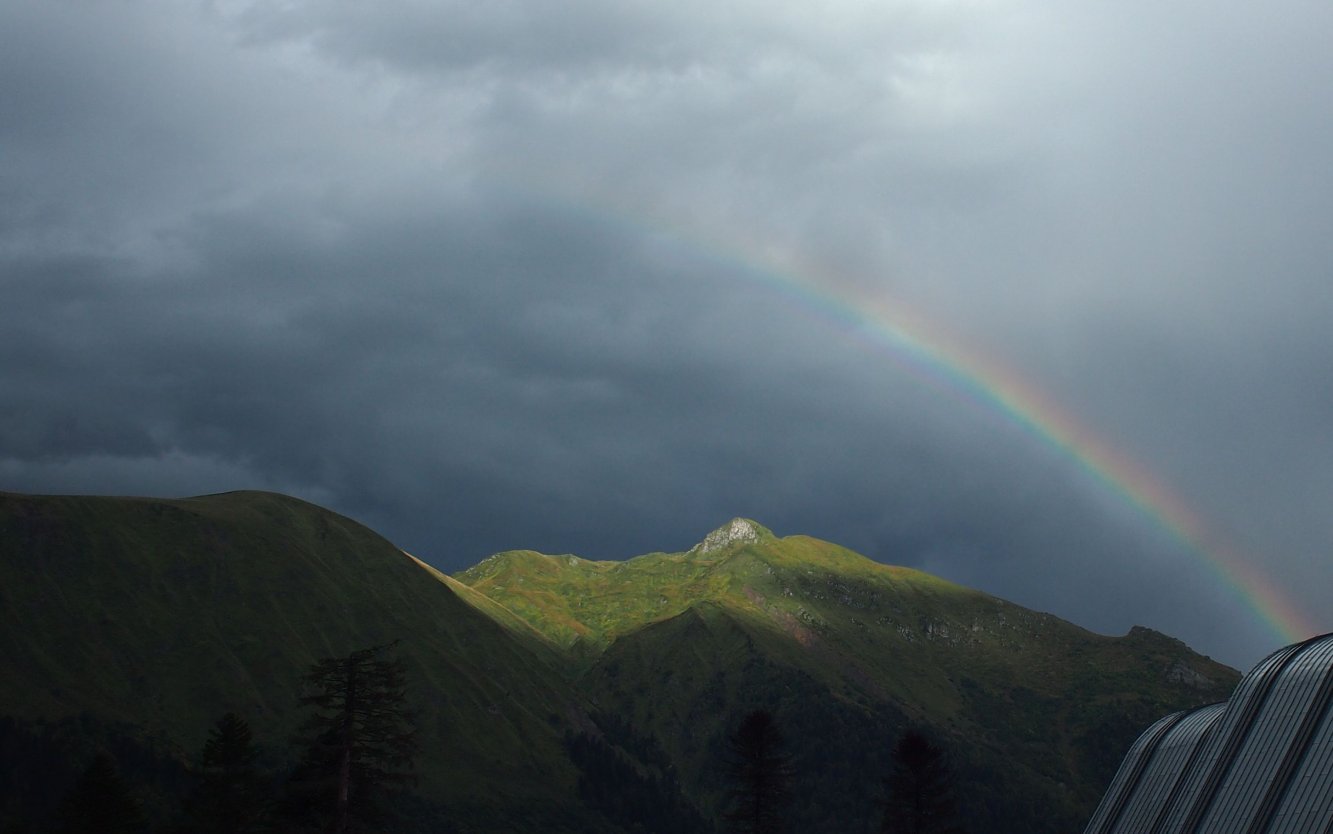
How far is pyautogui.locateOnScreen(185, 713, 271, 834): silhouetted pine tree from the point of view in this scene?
62.5m

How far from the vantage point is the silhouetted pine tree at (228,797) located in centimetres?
6250

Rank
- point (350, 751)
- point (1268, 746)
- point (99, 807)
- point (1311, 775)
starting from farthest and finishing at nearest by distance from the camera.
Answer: point (1268, 746) < point (99, 807) < point (1311, 775) < point (350, 751)

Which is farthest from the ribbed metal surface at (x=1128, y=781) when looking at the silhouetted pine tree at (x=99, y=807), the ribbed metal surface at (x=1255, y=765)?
the silhouetted pine tree at (x=99, y=807)

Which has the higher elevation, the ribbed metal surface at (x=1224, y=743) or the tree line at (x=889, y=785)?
the ribbed metal surface at (x=1224, y=743)

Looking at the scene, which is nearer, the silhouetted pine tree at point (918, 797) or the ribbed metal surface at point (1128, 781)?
the silhouetted pine tree at point (918, 797)

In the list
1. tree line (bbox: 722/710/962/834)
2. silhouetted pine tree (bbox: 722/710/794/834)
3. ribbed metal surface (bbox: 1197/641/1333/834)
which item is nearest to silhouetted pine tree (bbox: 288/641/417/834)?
tree line (bbox: 722/710/962/834)

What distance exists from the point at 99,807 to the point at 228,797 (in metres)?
9.39

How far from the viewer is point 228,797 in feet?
206

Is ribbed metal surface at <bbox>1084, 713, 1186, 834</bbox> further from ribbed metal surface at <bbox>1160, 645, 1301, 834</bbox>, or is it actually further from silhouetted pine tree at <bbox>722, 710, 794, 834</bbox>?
silhouetted pine tree at <bbox>722, 710, 794, 834</bbox>

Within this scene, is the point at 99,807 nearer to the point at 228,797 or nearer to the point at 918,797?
the point at 228,797

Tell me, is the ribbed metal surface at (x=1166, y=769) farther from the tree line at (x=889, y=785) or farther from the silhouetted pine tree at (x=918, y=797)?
the silhouetted pine tree at (x=918, y=797)

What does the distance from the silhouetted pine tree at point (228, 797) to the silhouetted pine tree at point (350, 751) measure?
294 inches

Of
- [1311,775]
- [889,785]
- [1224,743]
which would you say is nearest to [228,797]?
[889,785]

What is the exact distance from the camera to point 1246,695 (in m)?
77.1
